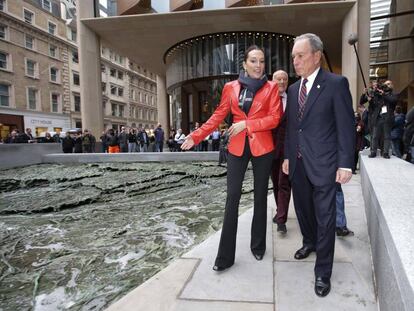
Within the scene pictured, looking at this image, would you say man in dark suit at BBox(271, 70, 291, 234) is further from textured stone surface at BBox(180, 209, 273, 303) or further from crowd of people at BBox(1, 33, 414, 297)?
textured stone surface at BBox(180, 209, 273, 303)

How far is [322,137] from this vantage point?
257 centimetres

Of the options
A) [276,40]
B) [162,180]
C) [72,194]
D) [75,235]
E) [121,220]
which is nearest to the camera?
[75,235]

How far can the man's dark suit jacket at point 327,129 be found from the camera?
8.12 ft

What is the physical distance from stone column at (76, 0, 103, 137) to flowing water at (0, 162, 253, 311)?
1493 cm

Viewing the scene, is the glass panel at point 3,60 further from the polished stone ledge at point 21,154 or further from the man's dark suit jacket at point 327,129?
the man's dark suit jacket at point 327,129

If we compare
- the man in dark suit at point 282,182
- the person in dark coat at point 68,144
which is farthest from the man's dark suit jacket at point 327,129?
the person in dark coat at point 68,144

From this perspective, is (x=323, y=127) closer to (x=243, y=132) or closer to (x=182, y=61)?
(x=243, y=132)

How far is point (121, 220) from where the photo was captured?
15.7ft

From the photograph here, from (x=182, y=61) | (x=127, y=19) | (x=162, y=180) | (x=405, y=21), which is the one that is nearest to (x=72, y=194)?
(x=162, y=180)

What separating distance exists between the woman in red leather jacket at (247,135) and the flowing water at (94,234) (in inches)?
30.7

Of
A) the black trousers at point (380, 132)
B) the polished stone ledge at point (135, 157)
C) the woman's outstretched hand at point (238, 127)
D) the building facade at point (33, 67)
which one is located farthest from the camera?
the building facade at point (33, 67)

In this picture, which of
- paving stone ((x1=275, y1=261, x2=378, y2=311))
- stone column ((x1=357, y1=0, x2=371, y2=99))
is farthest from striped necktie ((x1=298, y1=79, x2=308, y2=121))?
stone column ((x1=357, y1=0, x2=371, y2=99))

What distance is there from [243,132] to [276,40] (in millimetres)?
22088

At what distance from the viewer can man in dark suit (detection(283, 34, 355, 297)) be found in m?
2.48
